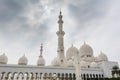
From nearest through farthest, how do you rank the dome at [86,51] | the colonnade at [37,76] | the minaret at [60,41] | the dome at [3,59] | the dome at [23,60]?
the colonnade at [37,76]
the dome at [3,59]
the dome at [23,60]
the minaret at [60,41]
the dome at [86,51]

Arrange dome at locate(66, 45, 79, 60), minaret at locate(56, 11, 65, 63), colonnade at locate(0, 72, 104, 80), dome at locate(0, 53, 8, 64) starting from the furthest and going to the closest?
dome at locate(66, 45, 79, 60) → minaret at locate(56, 11, 65, 63) → dome at locate(0, 53, 8, 64) → colonnade at locate(0, 72, 104, 80)

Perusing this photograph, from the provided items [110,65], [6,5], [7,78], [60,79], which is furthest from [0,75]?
[110,65]

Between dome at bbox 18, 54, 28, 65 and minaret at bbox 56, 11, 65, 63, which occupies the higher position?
minaret at bbox 56, 11, 65, 63

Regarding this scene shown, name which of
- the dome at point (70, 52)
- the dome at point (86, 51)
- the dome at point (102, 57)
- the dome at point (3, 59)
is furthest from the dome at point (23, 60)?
the dome at point (102, 57)

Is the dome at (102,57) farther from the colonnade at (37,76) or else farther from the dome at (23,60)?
the dome at (23,60)

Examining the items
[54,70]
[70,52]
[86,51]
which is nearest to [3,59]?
[54,70]

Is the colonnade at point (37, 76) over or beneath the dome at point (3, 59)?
beneath

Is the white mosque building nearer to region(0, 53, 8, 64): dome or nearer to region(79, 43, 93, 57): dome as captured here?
region(0, 53, 8, 64): dome

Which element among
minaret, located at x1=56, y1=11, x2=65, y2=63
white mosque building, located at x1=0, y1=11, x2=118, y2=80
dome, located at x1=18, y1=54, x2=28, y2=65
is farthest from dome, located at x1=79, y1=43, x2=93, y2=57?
dome, located at x1=18, y1=54, x2=28, y2=65

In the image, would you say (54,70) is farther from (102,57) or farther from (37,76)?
(102,57)

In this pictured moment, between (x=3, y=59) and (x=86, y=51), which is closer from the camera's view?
(x=3, y=59)

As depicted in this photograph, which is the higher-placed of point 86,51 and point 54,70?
point 86,51

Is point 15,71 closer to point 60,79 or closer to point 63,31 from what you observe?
point 60,79

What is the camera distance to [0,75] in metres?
22.9
